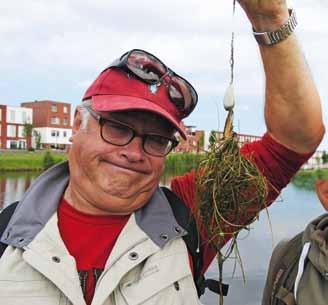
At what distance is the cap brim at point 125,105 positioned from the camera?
1.61 metres

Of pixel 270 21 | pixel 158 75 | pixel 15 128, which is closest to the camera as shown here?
pixel 270 21

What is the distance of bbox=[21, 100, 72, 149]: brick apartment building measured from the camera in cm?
5853

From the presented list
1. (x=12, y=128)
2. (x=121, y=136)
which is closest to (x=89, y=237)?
(x=121, y=136)

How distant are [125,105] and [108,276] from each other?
624mm

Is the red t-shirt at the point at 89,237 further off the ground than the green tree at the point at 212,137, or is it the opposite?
the green tree at the point at 212,137

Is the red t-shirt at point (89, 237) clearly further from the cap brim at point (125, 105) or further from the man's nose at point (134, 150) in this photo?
the cap brim at point (125, 105)

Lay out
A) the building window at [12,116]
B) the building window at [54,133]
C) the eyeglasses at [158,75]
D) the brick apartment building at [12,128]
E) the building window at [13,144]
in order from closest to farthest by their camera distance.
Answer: the eyeglasses at [158,75] < the brick apartment building at [12,128] < the building window at [13,144] < the building window at [12,116] < the building window at [54,133]

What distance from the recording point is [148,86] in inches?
67.6

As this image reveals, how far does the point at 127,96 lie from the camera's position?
65.9 inches

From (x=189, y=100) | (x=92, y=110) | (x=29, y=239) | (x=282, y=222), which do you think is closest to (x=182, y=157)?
(x=189, y=100)

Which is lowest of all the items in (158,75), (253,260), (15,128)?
(15,128)

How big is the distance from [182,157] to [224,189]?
2.30 feet

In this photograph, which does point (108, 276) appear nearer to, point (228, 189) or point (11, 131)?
point (228, 189)

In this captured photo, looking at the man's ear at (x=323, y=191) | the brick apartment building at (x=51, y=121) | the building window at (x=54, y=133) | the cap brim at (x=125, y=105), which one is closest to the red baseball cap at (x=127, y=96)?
the cap brim at (x=125, y=105)
